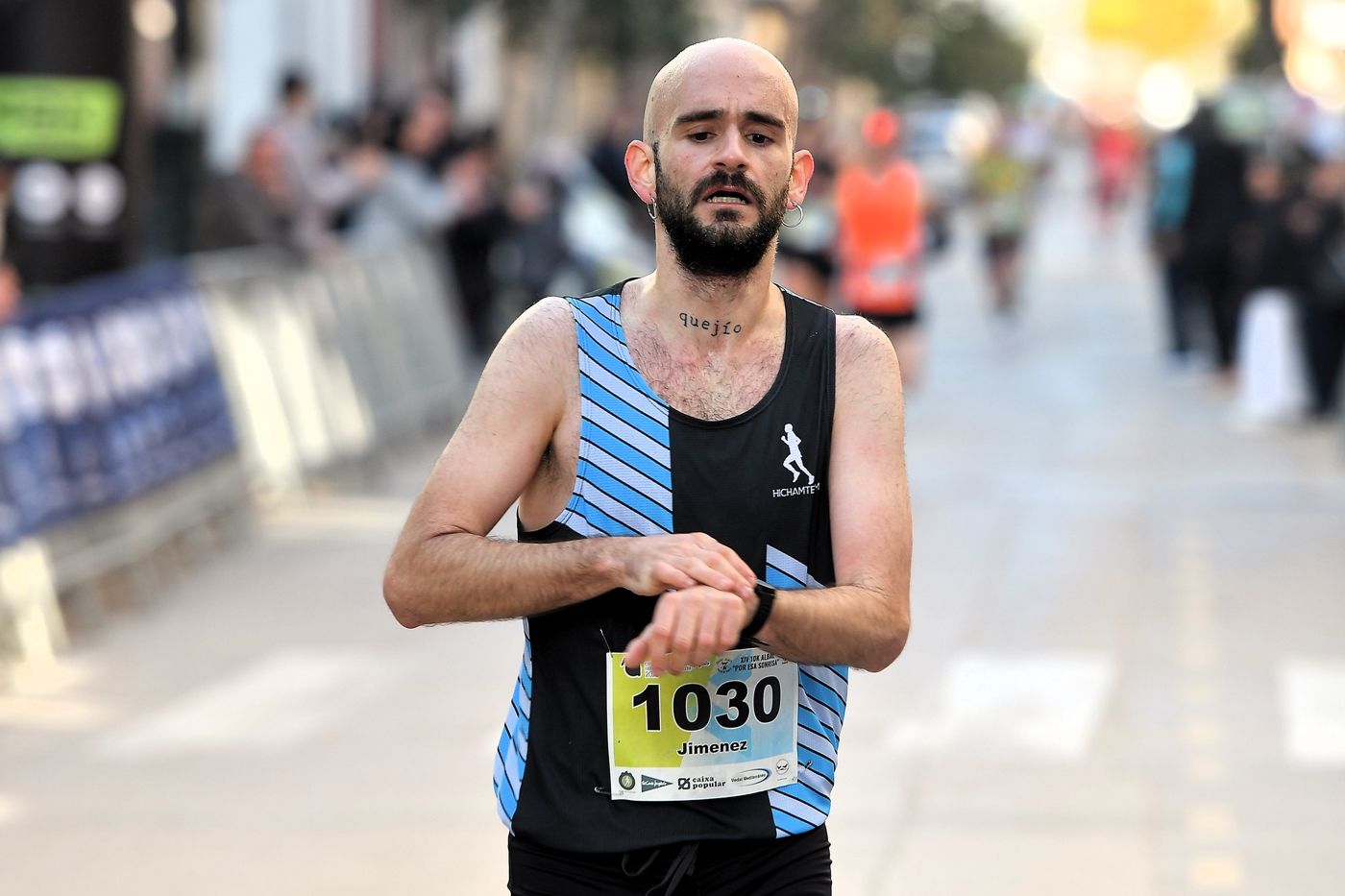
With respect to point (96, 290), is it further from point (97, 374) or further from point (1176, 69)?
point (1176, 69)

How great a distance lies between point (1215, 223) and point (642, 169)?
673 inches

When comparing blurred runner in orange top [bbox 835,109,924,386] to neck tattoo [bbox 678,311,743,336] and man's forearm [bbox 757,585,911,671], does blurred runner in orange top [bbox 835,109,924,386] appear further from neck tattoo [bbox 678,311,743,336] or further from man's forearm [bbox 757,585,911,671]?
man's forearm [bbox 757,585,911,671]

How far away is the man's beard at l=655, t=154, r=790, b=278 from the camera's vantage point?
10.0 feet

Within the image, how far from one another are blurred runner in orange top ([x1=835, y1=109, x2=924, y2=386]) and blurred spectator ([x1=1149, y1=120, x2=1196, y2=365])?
6.37m

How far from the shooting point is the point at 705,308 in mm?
3217

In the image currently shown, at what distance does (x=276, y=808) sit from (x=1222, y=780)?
3.01 meters

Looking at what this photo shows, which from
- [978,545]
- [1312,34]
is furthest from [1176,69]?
[978,545]

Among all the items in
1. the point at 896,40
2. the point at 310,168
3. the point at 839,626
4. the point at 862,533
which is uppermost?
the point at 896,40

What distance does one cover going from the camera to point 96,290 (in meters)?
9.75

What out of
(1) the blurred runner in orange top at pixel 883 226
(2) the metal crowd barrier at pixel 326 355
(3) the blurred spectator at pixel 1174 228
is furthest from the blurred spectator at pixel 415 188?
(3) the blurred spectator at pixel 1174 228

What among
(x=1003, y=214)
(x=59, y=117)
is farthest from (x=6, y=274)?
(x=1003, y=214)

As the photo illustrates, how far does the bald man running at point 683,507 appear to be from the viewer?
3076mm

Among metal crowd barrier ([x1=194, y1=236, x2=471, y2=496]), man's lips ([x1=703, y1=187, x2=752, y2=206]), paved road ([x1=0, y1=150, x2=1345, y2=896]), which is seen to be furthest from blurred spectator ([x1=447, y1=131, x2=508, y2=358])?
man's lips ([x1=703, y1=187, x2=752, y2=206])

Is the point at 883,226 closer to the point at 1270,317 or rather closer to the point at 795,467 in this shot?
the point at 1270,317
